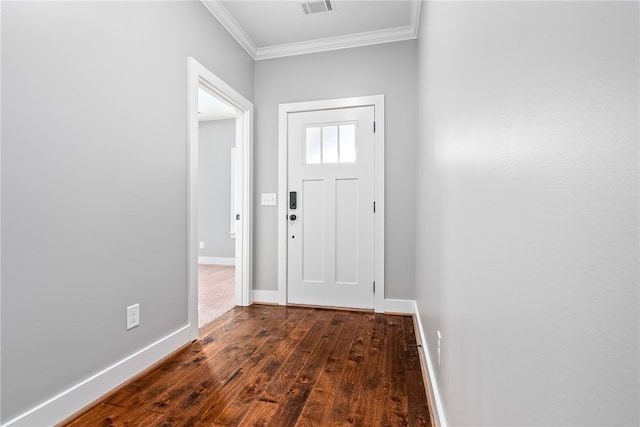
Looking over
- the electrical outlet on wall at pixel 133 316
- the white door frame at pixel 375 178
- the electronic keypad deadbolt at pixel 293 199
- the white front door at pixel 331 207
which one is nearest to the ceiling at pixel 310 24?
the white door frame at pixel 375 178

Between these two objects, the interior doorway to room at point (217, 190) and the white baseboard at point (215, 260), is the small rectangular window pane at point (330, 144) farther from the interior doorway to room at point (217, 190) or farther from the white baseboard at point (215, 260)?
the white baseboard at point (215, 260)

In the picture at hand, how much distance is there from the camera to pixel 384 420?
1419 millimetres

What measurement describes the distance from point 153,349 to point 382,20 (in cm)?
301

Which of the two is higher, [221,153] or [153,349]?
[221,153]

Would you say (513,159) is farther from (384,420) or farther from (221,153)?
(221,153)

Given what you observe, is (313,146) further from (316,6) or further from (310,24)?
(316,6)

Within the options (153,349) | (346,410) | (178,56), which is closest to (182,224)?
(153,349)

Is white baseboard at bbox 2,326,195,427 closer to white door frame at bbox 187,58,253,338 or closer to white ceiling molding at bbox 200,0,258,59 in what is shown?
white door frame at bbox 187,58,253,338

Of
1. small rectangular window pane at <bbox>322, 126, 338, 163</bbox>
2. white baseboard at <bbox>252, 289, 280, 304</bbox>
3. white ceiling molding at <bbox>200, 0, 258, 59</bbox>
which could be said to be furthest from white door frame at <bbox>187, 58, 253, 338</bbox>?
small rectangular window pane at <bbox>322, 126, 338, 163</bbox>

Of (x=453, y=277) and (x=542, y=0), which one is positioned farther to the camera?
(x=453, y=277)

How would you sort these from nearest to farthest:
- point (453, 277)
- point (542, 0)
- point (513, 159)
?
point (542, 0) → point (513, 159) → point (453, 277)

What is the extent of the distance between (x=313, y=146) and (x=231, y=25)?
4.05 ft

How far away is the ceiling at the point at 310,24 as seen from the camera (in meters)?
2.52

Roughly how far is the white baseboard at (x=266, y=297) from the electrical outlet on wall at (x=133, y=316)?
146 centimetres
